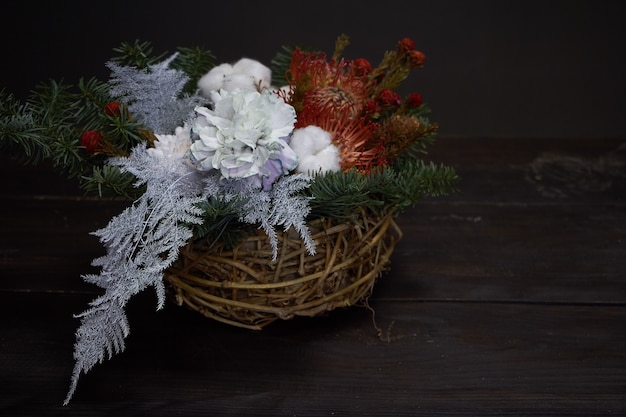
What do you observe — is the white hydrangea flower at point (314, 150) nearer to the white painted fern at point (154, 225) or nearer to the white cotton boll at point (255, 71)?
the white painted fern at point (154, 225)

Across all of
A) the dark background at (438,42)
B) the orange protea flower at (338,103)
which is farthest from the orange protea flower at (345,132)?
the dark background at (438,42)

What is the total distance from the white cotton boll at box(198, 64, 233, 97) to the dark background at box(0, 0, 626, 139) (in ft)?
2.53

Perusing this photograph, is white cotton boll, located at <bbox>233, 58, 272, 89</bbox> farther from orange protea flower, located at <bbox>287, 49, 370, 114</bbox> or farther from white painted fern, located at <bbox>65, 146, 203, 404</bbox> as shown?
white painted fern, located at <bbox>65, 146, 203, 404</bbox>

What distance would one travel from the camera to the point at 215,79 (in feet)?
3.06

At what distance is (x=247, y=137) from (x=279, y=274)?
0.15 meters

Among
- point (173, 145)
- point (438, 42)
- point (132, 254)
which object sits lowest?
point (132, 254)

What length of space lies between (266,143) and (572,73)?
1.21m

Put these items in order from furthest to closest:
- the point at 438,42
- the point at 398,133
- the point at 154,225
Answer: the point at 438,42
the point at 398,133
the point at 154,225

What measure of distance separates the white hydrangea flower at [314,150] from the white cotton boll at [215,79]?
0.15 meters

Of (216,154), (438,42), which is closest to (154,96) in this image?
(216,154)

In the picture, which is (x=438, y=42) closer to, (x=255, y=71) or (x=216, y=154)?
(x=255, y=71)

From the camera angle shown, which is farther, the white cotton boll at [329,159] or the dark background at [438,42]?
the dark background at [438,42]

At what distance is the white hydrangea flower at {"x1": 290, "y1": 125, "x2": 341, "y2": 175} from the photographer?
81 cm

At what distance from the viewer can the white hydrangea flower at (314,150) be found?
2.67 ft
